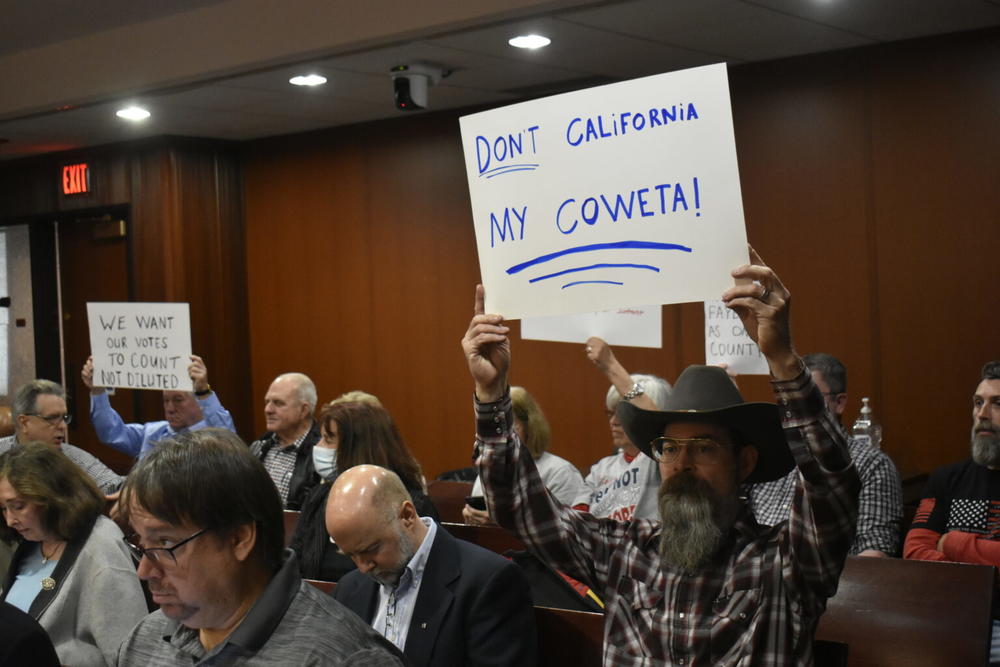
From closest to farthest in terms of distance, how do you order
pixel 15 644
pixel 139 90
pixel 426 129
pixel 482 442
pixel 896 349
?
pixel 15 644, pixel 482 442, pixel 896 349, pixel 139 90, pixel 426 129

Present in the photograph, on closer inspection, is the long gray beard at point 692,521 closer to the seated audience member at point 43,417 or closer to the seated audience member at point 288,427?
the seated audience member at point 288,427

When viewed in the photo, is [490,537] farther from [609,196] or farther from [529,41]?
[529,41]

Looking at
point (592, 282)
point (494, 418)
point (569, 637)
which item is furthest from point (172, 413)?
point (592, 282)

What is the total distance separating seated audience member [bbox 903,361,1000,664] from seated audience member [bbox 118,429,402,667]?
2686mm

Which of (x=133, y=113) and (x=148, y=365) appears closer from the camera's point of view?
(x=148, y=365)

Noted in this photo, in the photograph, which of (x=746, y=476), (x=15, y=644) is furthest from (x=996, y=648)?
(x=15, y=644)

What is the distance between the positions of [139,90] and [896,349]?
418 centimetres

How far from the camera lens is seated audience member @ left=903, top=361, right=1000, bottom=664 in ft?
12.2

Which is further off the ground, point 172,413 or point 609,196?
point 609,196

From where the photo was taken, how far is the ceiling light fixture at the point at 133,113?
6.51 meters

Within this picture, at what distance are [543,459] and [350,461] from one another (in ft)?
3.24

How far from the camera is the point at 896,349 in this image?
5.42m

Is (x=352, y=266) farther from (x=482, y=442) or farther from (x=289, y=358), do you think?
(x=482, y=442)

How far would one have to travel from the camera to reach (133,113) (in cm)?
662
